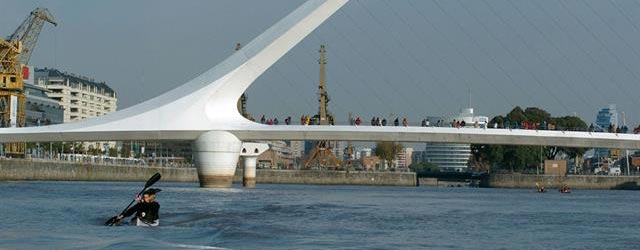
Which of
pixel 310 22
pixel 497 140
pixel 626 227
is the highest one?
pixel 310 22

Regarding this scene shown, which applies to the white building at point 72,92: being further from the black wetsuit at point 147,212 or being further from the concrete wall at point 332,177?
the black wetsuit at point 147,212

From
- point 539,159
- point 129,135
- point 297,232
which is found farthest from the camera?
point 539,159

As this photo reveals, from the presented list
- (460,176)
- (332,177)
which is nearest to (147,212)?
(332,177)

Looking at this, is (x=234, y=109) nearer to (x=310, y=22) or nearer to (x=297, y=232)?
(x=310, y=22)

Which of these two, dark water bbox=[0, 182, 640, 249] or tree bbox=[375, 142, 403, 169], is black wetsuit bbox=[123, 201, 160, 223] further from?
tree bbox=[375, 142, 403, 169]

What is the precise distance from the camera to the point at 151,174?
102m

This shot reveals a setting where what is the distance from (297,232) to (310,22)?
36.1 metres

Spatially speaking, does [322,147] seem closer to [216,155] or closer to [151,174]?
[151,174]

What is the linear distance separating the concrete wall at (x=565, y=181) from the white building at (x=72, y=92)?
76349mm

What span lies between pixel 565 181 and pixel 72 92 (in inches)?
3393

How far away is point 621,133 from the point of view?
6525cm

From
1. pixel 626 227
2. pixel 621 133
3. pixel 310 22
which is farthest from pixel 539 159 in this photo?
pixel 626 227

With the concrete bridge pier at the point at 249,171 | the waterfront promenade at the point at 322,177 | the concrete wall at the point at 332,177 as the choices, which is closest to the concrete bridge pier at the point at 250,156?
the concrete bridge pier at the point at 249,171

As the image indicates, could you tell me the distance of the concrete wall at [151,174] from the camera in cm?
8369
